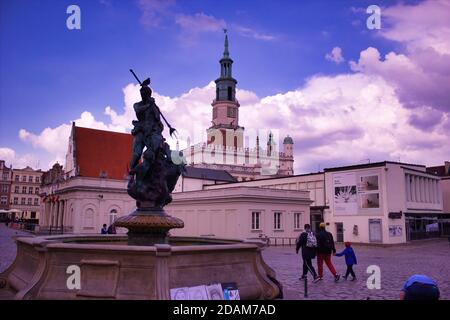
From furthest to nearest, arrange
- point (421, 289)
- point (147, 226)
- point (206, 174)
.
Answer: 1. point (206, 174)
2. point (147, 226)
3. point (421, 289)

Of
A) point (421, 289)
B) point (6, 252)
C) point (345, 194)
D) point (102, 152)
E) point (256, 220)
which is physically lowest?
point (6, 252)

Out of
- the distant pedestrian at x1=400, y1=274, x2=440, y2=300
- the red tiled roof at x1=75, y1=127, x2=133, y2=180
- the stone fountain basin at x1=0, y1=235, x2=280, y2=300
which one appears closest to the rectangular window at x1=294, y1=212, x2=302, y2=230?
the red tiled roof at x1=75, y1=127, x2=133, y2=180

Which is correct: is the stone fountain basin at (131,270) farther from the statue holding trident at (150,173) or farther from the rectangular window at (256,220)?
the rectangular window at (256,220)

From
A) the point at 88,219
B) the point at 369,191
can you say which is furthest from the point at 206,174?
the point at 369,191

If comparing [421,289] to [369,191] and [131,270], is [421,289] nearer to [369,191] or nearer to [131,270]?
[131,270]

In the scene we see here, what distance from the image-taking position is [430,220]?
1836 inches

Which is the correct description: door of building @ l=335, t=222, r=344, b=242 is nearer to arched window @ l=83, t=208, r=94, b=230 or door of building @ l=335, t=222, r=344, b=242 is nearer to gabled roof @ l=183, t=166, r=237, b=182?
gabled roof @ l=183, t=166, r=237, b=182

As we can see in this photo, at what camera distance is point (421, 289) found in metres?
3.48

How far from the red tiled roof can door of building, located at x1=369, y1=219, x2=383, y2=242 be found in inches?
1310

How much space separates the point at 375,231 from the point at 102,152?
38.3 meters

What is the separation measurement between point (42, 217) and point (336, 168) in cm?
4741

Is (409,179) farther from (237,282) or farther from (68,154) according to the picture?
(68,154)
